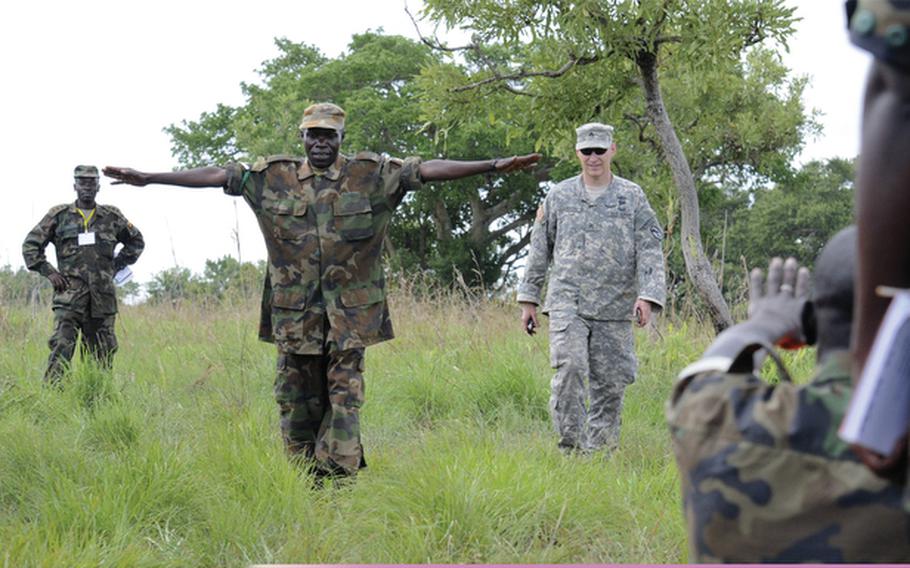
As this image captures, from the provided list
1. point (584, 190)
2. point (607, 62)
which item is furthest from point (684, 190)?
point (584, 190)

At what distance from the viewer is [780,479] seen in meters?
1.39

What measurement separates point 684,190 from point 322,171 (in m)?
5.71

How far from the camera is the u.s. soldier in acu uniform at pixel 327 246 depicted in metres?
5.41

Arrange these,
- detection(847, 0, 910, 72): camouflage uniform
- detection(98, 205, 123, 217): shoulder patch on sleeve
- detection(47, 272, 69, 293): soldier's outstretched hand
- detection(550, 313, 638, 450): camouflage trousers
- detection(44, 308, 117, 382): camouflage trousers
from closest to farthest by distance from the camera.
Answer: detection(847, 0, 910, 72): camouflage uniform, detection(550, 313, 638, 450): camouflage trousers, detection(44, 308, 117, 382): camouflage trousers, detection(47, 272, 69, 293): soldier's outstretched hand, detection(98, 205, 123, 217): shoulder patch on sleeve

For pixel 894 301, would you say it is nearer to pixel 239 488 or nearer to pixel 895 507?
pixel 895 507

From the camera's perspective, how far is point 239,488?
4770 mm

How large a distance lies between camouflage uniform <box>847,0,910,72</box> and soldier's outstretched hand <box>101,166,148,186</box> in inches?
181

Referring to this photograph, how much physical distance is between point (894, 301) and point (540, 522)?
322 centimetres

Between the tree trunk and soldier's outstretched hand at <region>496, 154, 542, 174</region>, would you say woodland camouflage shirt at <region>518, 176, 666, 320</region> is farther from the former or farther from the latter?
the tree trunk

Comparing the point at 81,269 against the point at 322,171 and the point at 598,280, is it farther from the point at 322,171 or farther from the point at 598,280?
the point at 598,280

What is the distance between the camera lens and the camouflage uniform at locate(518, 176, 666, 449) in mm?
6000

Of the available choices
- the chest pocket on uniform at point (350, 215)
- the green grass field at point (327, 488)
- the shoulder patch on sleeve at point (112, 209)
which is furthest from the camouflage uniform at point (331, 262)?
the shoulder patch on sleeve at point (112, 209)

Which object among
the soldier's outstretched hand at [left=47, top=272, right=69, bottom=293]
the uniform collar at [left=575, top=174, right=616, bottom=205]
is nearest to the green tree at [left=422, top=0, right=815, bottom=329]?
the uniform collar at [left=575, top=174, right=616, bottom=205]

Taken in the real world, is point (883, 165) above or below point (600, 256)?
above
